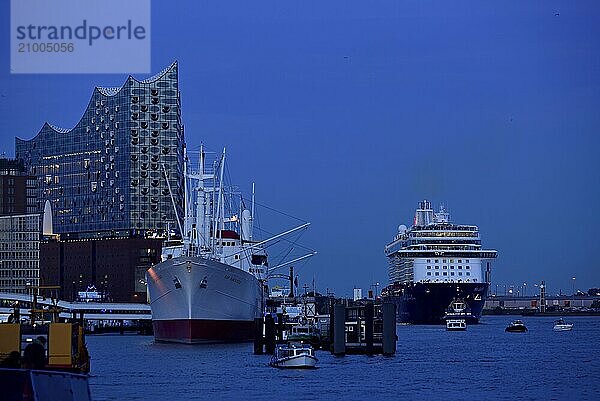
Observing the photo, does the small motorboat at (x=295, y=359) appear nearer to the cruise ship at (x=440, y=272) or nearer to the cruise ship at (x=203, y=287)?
the cruise ship at (x=203, y=287)

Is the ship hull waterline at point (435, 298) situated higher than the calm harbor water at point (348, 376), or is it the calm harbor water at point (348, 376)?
the ship hull waterline at point (435, 298)

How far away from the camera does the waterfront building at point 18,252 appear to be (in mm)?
156125

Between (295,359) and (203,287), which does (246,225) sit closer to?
(203,287)

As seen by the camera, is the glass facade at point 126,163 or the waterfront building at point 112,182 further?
the glass facade at point 126,163

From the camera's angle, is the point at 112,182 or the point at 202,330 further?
the point at 112,182

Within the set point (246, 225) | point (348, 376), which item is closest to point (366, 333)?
point (348, 376)

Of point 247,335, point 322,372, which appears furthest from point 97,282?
point 322,372

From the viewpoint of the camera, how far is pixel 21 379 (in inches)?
530

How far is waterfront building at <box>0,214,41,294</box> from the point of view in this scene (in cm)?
15612

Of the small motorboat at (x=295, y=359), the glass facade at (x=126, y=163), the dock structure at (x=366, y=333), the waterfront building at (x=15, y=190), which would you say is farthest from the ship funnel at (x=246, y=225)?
the waterfront building at (x=15, y=190)

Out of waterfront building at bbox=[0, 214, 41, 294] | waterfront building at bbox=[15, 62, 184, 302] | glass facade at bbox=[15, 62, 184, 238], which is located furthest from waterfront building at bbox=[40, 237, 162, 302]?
waterfront building at bbox=[0, 214, 41, 294]

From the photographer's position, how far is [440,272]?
15350 cm

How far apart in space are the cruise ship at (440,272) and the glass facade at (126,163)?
39405mm

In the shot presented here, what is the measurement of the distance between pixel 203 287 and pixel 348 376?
24.5m
